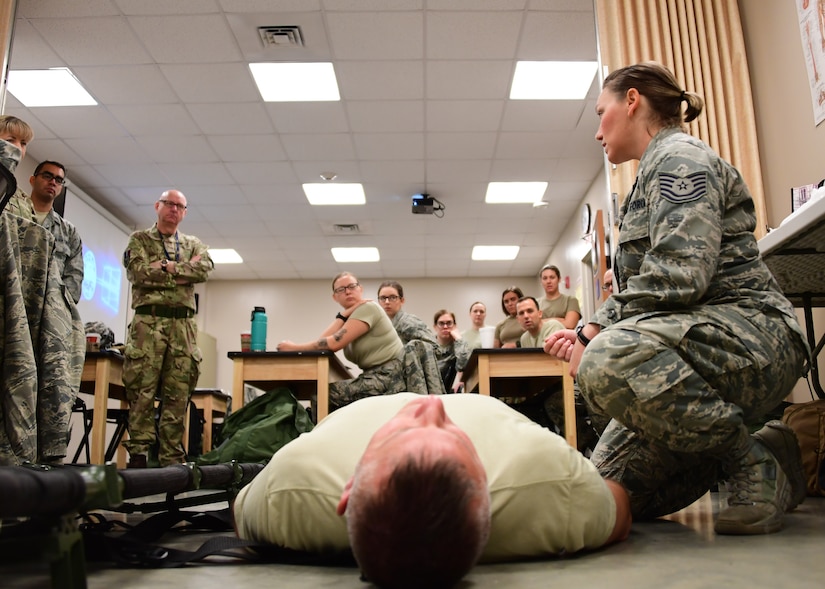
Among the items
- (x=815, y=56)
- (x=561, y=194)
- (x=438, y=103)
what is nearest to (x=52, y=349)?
(x=815, y=56)

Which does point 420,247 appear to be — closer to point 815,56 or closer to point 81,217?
point 81,217

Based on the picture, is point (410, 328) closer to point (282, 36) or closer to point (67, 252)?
point (282, 36)

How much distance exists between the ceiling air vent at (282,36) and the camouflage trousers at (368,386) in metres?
2.15

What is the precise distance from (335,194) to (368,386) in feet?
12.0

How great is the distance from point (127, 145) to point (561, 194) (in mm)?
4223

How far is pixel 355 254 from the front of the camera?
9.26 metres

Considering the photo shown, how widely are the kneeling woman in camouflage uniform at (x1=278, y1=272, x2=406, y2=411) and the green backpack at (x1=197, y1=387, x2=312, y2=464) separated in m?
0.60

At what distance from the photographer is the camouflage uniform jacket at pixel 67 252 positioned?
3143 mm

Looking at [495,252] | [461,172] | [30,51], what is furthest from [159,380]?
[495,252]

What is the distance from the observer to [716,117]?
3.22 meters

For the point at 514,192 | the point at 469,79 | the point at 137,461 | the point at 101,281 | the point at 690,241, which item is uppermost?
the point at 469,79

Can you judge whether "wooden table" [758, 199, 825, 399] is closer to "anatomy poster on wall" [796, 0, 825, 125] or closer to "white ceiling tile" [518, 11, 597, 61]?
"anatomy poster on wall" [796, 0, 825, 125]

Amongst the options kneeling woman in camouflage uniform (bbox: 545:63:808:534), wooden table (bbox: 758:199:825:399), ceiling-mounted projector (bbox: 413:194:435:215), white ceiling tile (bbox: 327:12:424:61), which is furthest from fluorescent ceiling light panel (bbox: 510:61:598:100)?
kneeling woman in camouflage uniform (bbox: 545:63:808:534)

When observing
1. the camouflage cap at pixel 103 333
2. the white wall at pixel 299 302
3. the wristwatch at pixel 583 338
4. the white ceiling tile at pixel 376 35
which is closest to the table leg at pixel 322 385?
the camouflage cap at pixel 103 333
